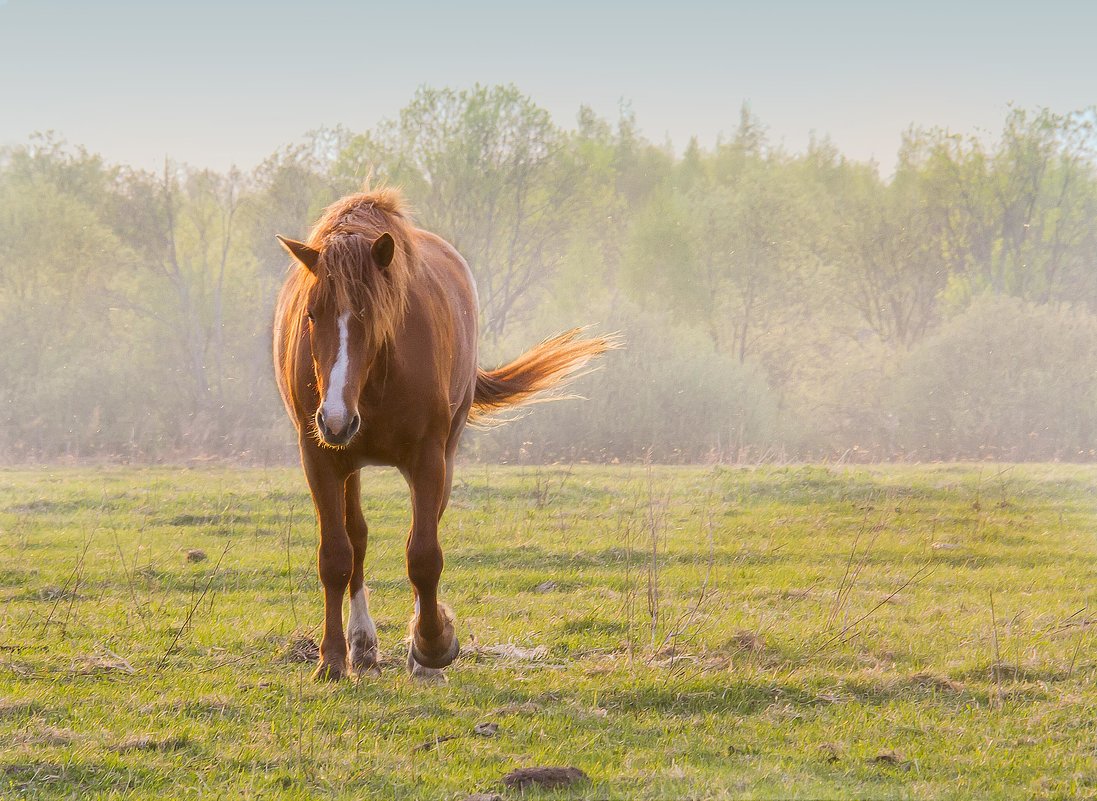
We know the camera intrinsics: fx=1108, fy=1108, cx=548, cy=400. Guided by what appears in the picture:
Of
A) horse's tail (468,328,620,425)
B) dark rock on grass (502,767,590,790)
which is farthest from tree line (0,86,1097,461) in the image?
dark rock on grass (502,767,590,790)

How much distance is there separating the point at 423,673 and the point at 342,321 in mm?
2117

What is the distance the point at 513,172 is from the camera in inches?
1555

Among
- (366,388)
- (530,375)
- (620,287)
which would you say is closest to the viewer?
(366,388)

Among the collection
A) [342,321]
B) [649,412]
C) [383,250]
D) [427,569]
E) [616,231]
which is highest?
[616,231]

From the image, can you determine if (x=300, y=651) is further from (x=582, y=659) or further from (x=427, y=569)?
(x=582, y=659)

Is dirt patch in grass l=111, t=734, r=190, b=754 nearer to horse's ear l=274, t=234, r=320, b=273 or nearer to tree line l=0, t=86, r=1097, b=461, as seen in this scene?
horse's ear l=274, t=234, r=320, b=273

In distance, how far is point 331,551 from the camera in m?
6.20

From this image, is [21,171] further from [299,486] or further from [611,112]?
[299,486]

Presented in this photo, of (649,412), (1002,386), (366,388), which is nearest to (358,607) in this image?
(366,388)

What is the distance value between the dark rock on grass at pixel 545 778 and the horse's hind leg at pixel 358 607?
6.73 ft

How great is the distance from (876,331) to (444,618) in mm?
39558

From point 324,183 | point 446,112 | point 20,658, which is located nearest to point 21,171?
point 324,183

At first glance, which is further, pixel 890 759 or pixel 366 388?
pixel 366 388

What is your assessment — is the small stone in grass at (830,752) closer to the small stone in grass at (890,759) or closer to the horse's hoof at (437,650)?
the small stone in grass at (890,759)
